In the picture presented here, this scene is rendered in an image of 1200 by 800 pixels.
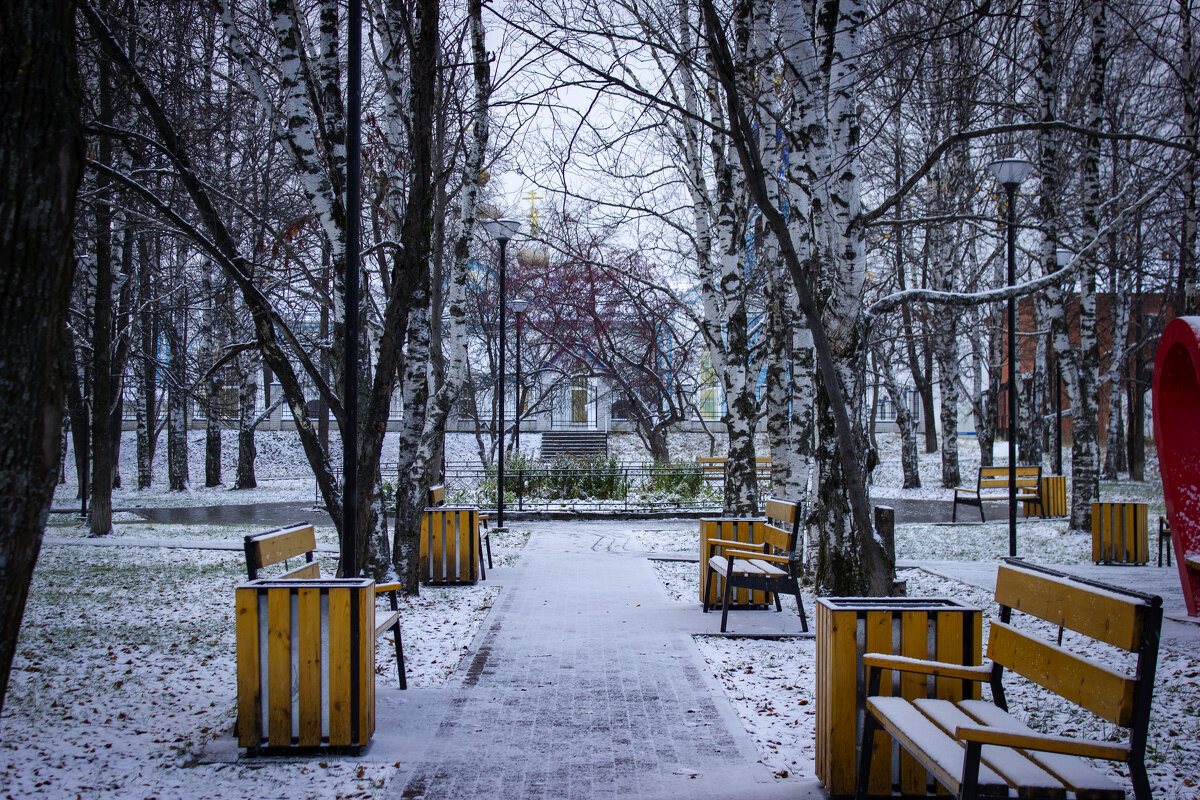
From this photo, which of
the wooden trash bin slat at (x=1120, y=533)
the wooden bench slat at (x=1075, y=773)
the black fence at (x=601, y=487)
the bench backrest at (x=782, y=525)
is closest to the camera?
the wooden bench slat at (x=1075, y=773)

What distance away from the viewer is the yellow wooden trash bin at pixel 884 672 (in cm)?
397

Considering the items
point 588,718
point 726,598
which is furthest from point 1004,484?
point 588,718

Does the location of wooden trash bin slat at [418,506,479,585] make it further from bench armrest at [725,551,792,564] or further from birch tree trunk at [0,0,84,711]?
birch tree trunk at [0,0,84,711]

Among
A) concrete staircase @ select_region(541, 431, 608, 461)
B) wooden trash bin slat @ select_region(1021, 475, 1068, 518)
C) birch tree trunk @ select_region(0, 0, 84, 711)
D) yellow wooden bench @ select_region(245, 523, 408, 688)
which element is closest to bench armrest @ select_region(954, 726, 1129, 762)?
birch tree trunk @ select_region(0, 0, 84, 711)

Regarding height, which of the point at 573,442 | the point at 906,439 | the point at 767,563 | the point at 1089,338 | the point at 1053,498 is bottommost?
the point at 1053,498

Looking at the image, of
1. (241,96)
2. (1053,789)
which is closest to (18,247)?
(1053,789)

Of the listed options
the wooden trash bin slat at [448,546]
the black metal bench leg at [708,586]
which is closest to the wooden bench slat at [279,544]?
the wooden trash bin slat at [448,546]

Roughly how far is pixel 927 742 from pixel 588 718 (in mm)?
2406

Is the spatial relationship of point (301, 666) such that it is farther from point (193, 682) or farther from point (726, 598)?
point (726, 598)

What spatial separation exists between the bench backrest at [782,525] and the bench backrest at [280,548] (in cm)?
391

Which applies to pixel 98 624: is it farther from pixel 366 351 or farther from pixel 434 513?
pixel 366 351

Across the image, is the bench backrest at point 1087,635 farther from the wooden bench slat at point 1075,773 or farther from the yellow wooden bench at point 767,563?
the yellow wooden bench at point 767,563

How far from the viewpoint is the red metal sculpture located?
303 inches

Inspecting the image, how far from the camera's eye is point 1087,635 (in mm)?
3340
